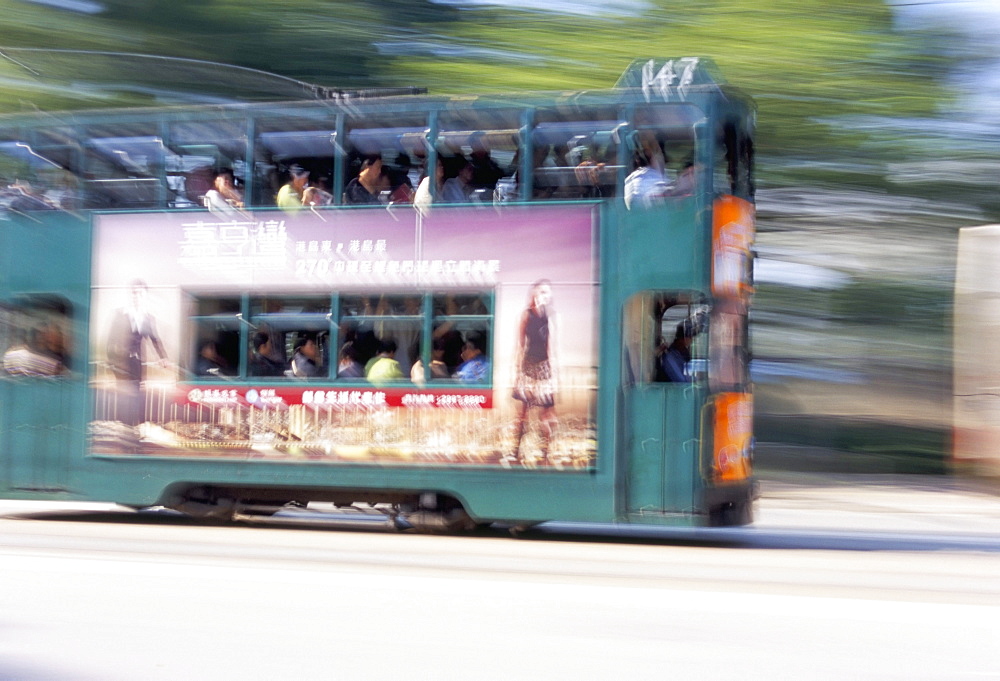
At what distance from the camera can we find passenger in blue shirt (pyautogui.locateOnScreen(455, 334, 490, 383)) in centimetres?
1005

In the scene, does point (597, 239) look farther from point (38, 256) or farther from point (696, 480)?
point (38, 256)

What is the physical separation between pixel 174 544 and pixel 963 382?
1082 cm

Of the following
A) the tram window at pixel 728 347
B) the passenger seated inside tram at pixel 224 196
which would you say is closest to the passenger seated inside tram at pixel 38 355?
the passenger seated inside tram at pixel 224 196

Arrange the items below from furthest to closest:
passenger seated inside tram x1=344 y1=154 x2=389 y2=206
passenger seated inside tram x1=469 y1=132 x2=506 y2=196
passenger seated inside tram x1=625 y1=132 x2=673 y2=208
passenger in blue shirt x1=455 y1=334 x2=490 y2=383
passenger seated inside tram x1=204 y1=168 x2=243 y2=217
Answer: passenger seated inside tram x1=204 y1=168 x2=243 y2=217 → passenger seated inside tram x1=344 y1=154 x2=389 y2=206 → passenger seated inside tram x1=469 y1=132 x2=506 y2=196 → passenger in blue shirt x1=455 y1=334 x2=490 y2=383 → passenger seated inside tram x1=625 y1=132 x2=673 y2=208

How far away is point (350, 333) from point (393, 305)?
1.42 ft

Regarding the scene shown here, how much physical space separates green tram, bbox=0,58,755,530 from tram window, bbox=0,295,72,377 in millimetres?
22

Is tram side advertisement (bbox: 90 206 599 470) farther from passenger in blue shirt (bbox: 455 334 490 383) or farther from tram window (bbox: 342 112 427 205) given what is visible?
tram window (bbox: 342 112 427 205)

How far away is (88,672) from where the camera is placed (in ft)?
17.3

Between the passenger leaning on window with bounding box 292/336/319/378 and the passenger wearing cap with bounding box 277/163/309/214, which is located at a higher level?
the passenger wearing cap with bounding box 277/163/309/214

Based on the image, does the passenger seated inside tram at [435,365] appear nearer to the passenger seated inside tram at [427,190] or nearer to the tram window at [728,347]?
the passenger seated inside tram at [427,190]

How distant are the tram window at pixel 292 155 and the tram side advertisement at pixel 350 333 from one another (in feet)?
0.83

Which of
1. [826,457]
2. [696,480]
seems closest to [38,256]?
[696,480]

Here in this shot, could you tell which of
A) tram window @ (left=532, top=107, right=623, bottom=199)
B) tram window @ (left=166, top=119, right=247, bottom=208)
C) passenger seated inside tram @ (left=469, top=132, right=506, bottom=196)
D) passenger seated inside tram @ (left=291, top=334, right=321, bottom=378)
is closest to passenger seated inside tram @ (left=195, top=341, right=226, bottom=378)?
passenger seated inside tram @ (left=291, top=334, right=321, bottom=378)

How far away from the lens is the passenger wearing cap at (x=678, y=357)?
9.76 m
